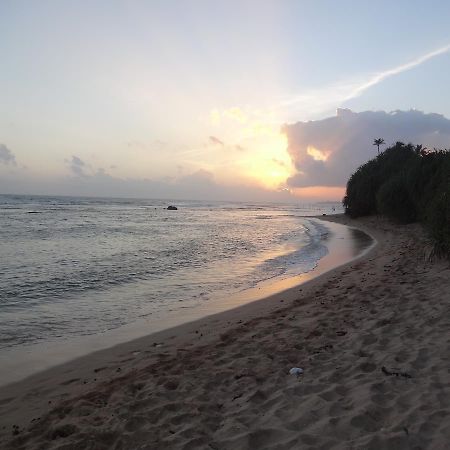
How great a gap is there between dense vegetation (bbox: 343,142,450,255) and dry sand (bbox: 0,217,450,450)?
5936mm

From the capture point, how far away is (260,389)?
4852mm

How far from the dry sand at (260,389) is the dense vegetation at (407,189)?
594cm

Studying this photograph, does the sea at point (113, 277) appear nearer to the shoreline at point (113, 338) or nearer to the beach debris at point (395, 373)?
the shoreline at point (113, 338)

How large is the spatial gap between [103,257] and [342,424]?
48.6 ft

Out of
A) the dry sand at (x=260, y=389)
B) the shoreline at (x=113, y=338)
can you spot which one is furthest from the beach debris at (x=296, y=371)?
the shoreline at (x=113, y=338)

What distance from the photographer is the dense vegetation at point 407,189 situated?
13398 mm

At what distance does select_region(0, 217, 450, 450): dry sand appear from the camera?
3852 millimetres

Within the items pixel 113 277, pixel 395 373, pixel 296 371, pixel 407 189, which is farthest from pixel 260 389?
pixel 407 189

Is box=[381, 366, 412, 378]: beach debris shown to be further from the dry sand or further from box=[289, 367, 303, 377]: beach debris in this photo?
box=[289, 367, 303, 377]: beach debris

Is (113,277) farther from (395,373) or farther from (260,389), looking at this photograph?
(395,373)

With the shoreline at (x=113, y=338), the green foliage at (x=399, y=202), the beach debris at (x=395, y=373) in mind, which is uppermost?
the green foliage at (x=399, y=202)

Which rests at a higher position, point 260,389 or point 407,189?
point 407,189

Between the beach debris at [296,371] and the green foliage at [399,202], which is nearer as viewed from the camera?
the beach debris at [296,371]

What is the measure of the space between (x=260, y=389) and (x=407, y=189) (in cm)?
3377
